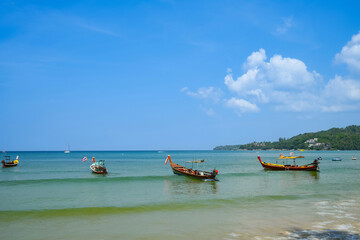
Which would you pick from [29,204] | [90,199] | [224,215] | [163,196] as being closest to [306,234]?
[224,215]

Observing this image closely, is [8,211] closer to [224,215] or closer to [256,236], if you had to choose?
[224,215]

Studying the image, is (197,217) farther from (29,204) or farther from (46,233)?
(29,204)

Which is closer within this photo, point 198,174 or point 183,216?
point 183,216

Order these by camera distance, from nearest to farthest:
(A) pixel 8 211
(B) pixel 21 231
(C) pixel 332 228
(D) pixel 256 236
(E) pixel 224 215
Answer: (D) pixel 256 236, (C) pixel 332 228, (B) pixel 21 231, (E) pixel 224 215, (A) pixel 8 211

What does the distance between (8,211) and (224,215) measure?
13.6m

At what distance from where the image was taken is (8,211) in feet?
57.9

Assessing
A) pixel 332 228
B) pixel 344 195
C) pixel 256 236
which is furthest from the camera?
pixel 344 195

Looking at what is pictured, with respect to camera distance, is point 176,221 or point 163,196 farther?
point 163,196

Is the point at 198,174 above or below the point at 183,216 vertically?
above

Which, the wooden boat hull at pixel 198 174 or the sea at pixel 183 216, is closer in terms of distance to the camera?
the sea at pixel 183 216

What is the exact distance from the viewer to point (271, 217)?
47.6 feet

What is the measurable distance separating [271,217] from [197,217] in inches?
153

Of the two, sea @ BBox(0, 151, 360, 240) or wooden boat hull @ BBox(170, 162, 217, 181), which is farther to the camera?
wooden boat hull @ BBox(170, 162, 217, 181)

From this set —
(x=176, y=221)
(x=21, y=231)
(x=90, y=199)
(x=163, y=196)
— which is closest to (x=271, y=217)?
(x=176, y=221)
